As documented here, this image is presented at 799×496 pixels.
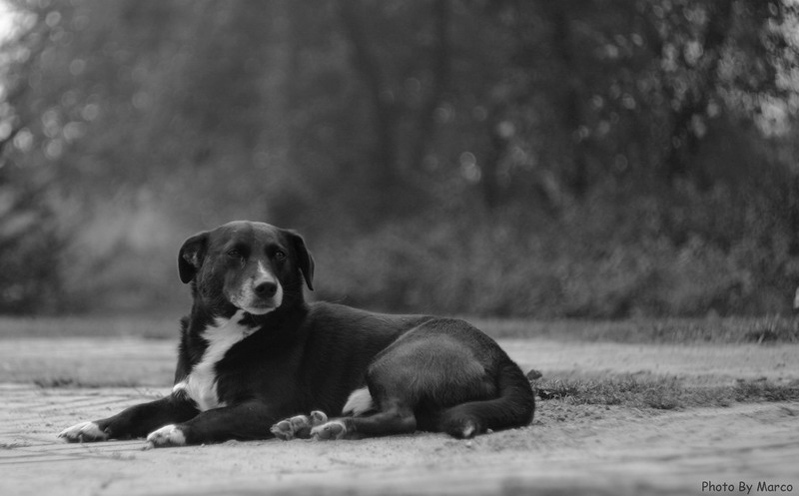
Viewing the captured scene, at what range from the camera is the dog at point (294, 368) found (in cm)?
435

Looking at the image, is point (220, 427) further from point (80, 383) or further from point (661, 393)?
point (80, 383)

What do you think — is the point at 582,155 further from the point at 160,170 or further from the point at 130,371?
the point at 160,170

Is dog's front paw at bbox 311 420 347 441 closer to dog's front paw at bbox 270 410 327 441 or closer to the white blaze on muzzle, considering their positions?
dog's front paw at bbox 270 410 327 441

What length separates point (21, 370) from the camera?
792 centimetres

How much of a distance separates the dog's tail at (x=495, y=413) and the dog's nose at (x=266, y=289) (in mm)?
983

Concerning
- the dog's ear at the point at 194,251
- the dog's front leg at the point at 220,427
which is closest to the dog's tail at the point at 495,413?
the dog's front leg at the point at 220,427

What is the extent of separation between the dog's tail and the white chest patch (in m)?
1.14

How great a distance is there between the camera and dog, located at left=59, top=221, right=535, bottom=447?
4.35m

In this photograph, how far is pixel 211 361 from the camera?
4.83 m

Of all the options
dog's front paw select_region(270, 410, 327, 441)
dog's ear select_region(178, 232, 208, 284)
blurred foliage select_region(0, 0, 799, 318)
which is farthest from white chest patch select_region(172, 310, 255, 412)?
blurred foliage select_region(0, 0, 799, 318)

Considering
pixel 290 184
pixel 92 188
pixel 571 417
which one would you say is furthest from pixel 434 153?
pixel 571 417

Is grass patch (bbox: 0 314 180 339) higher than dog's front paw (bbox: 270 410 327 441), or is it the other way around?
dog's front paw (bbox: 270 410 327 441)

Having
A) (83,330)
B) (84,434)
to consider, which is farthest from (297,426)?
(83,330)

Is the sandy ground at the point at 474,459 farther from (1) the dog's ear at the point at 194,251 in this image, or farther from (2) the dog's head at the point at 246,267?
(1) the dog's ear at the point at 194,251
